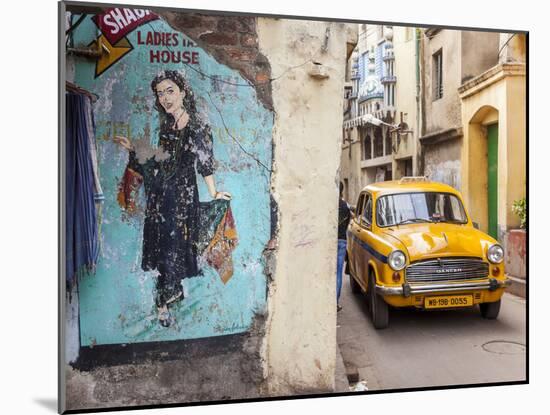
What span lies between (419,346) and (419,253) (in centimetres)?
75

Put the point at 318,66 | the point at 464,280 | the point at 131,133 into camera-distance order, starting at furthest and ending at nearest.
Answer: the point at 464,280
the point at 318,66
the point at 131,133

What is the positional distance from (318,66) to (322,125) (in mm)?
443

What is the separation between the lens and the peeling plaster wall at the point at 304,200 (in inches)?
165

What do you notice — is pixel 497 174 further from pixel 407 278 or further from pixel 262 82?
pixel 262 82

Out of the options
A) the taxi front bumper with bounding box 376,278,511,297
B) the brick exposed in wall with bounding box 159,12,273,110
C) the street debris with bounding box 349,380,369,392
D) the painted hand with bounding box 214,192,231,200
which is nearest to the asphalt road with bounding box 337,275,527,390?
the street debris with bounding box 349,380,369,392

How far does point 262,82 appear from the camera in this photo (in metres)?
4.14

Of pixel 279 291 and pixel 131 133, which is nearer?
pixel 131 133

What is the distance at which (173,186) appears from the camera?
4043 mm

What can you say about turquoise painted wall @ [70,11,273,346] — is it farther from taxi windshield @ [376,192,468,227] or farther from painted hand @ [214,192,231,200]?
taxi windshield @ [376,192,468,227]

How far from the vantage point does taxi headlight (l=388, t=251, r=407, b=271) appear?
448 centimetres

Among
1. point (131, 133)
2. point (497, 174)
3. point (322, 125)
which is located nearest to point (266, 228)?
point (322, 125)
